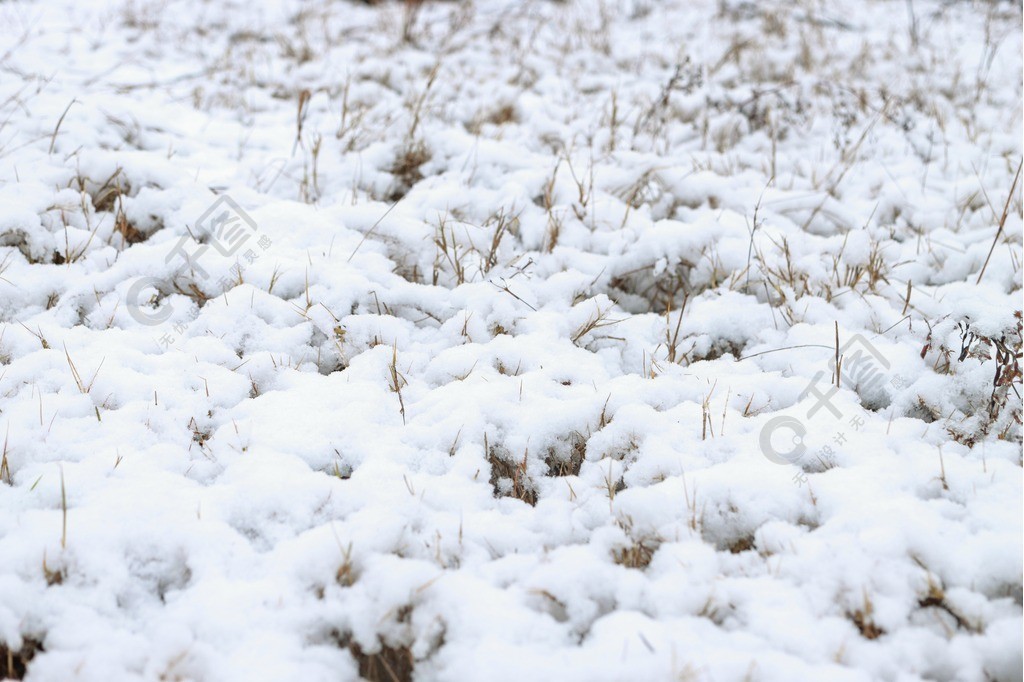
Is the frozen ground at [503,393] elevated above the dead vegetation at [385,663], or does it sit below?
above

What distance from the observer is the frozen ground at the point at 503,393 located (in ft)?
4.20

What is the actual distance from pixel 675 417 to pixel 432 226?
4.48 feet

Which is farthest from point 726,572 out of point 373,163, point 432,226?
point 373,163

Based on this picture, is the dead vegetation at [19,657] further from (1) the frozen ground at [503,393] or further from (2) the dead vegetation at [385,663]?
(2) the dead vegetation at [385,663]

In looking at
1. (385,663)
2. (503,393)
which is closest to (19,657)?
(385,663)

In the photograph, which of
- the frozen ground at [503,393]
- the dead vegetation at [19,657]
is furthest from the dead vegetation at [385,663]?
the dead vegetation at [19,657]

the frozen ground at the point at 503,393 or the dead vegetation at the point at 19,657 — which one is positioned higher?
the frozen ground at the point at 503,393

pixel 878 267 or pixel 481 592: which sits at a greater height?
pixel 878 267

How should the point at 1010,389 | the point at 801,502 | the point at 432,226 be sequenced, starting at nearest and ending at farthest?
1. the point at 801,502
2. the point at 1010,389
3. the point at 432,226

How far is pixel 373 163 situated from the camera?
10.6ft

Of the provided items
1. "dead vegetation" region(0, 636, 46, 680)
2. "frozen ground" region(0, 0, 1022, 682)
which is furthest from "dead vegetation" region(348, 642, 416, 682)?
"dead vegetation" region(0, 636, 46, 680)

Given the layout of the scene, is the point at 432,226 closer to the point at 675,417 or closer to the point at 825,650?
the point at 675,417

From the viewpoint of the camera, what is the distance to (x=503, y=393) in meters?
1.88

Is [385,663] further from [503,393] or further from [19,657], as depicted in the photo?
[503,393]
